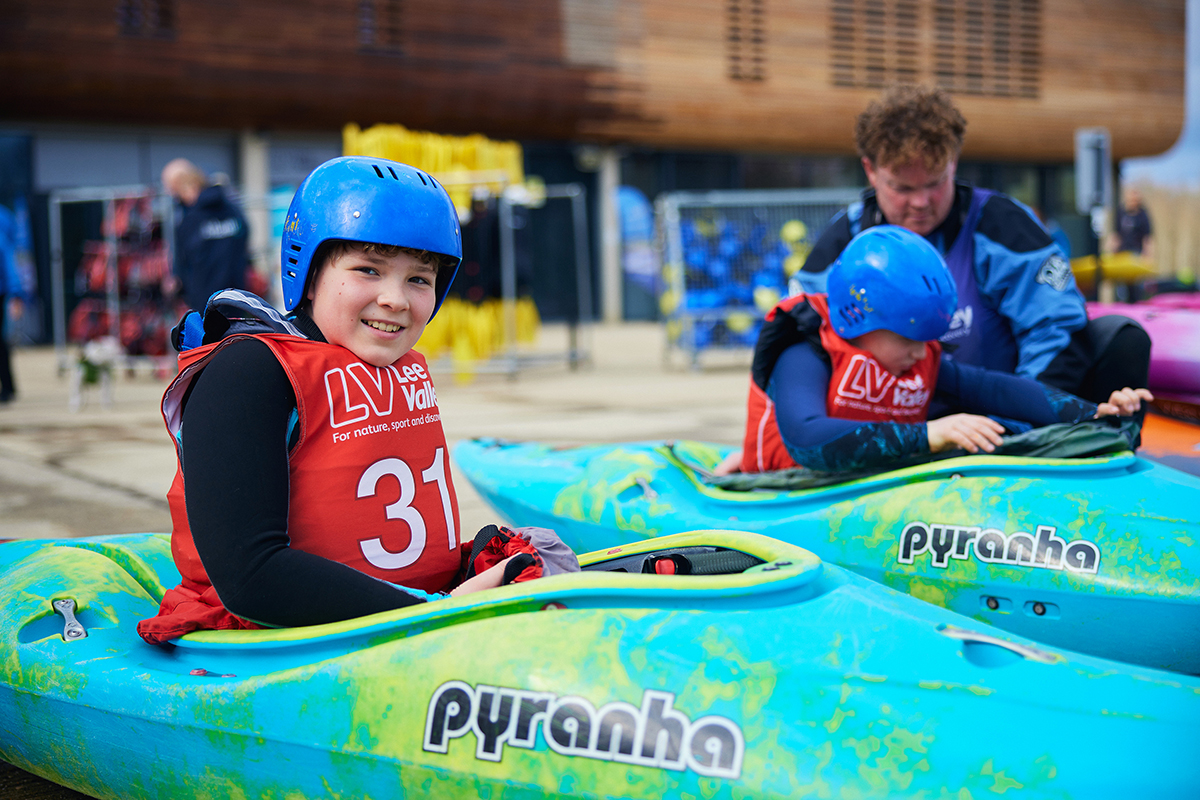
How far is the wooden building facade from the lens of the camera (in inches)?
615

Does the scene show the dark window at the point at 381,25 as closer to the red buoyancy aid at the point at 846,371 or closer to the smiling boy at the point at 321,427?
the red buoyancy aid at the point at 846,371

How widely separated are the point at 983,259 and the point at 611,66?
16.7 meters

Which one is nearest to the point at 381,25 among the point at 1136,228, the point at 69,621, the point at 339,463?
the point at 1136,228

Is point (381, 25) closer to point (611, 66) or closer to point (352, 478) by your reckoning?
point (611, 66)

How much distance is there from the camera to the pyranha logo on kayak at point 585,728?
5.09ft

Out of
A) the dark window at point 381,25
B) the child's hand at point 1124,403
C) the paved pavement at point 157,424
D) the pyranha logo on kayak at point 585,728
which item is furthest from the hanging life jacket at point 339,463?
the dark window at point 381,25

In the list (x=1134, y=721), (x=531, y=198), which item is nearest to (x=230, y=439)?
(x=1134, y=721)

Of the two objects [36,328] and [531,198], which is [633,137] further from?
[36,328]

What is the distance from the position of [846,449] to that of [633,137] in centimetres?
1774

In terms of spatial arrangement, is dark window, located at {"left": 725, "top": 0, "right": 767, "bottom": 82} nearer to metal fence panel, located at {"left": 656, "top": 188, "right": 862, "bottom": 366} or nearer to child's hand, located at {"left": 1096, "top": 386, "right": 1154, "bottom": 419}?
metal fence panel, located at {"left": 656, "top": 188, "right": 862, "bottom": 366}

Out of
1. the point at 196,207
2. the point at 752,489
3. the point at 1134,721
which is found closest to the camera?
the point at 1134,721

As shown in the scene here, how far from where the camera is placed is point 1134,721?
5.03 feet

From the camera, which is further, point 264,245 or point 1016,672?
point 264,245

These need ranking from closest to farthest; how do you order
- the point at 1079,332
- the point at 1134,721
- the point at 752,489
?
1. the point at 1134,721
2. the point at 752,489
3. the point at 1079,332
